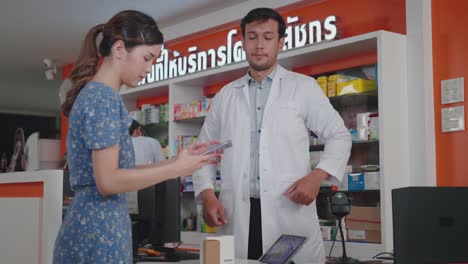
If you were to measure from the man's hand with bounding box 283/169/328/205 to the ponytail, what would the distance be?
1098mm

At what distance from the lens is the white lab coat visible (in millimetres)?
2859

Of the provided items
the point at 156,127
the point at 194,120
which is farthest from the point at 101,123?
the point at 156,127

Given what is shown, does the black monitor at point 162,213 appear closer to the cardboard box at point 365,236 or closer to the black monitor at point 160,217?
the black monitor at point 160,217

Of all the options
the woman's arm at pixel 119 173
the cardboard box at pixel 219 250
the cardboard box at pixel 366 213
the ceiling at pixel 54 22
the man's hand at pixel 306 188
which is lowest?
the cardboard box at pixel 366 213

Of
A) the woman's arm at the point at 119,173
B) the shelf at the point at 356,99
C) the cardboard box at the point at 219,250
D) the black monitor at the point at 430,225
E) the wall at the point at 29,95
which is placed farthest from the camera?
the wall at the point at 29,95

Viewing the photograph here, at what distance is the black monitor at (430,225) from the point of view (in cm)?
167

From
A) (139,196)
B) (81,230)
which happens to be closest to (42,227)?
(139,196)

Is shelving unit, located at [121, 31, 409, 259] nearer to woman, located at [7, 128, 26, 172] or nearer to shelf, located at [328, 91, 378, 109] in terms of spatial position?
shelf, located at [328, 91, 378, 109]

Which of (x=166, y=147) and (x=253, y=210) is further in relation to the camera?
(x=166, y=147)

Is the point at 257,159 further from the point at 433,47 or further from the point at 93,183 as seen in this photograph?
the point at 433,47

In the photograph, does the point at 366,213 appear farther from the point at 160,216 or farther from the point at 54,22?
the point at 54,22

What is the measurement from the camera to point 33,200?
270cm

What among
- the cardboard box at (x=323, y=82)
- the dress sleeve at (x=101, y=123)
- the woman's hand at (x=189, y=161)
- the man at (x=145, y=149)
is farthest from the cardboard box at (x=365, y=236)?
the dress sleeve at (x=101, y=123)

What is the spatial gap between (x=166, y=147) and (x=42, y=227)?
4.78 meters
